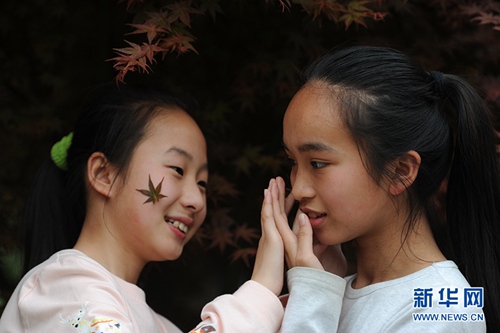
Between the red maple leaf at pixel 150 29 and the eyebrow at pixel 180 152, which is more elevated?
the red maple leaf at pixel 150 29

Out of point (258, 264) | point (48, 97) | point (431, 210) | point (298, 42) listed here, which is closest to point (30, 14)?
point (48, 97)

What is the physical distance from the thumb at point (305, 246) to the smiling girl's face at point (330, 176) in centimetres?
3

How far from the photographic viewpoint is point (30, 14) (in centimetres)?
330

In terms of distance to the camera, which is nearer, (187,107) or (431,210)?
(431,210)

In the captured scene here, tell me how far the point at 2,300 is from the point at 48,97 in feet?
3.32

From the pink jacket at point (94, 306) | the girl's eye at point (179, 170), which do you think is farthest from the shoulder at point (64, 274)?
the girl's eye at point (179, 170)

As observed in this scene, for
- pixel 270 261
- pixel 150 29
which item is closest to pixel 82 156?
pixel 150 29

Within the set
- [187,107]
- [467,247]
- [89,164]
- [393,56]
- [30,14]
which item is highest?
[30,14]

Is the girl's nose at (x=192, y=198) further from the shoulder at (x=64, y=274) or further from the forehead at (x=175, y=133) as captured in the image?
the shoulder at (x=64, y=274)

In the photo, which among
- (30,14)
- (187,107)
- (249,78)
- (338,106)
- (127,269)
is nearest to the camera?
(338,106)

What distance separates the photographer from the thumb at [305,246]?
2.15 meters

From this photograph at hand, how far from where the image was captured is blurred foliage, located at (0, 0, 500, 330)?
9.75ft

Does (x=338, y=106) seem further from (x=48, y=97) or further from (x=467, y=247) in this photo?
(x=48, y=97)

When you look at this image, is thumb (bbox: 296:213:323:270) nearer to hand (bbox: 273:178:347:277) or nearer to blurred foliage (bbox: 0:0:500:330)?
hand (bbox: 273:178:347:277)
